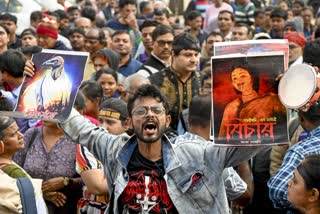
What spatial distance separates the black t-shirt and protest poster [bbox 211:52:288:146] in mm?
469

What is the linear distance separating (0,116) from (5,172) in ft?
1.38

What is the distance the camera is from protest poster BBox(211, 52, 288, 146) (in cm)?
500

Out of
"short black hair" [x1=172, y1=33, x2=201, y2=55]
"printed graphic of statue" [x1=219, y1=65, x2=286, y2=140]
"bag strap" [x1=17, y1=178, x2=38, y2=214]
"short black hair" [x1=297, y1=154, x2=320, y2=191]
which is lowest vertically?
"bag strap" [x1=17, y1=178, x2=38, y2=214]

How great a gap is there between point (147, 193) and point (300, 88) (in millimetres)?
1122

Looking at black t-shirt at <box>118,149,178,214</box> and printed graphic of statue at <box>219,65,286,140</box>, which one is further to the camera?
black t-shirt at <box>118,149,178,214</box>

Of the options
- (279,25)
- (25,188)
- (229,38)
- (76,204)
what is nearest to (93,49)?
(229,38)

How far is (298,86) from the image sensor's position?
485 cm

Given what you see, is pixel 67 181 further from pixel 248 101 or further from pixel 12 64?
pixel 248 101

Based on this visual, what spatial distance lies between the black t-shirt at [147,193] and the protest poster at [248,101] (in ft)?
1.54

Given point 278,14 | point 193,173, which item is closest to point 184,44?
point 193,173

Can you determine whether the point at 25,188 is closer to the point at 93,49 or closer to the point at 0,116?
the point at 0,116

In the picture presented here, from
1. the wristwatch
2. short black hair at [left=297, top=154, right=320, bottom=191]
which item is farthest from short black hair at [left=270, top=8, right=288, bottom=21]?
short black hair at [left=297, top=154, right=320, bottom=191]

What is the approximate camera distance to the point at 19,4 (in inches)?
623

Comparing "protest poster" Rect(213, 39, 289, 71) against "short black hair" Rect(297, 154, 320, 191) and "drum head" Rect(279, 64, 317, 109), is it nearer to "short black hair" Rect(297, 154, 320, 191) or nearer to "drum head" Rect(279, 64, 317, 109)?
"drum head" Rect(279, 64, 317, 109)
